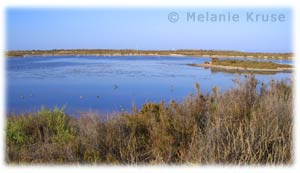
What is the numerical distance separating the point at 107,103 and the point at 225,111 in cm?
594

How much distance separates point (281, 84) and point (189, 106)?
5.60 ft

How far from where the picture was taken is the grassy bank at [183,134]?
4586mm

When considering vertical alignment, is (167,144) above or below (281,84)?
below

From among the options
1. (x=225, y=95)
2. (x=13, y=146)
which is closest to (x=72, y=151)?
(x=13, y=146)

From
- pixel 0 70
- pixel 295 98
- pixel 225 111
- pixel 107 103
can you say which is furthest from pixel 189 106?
pixel 107 103

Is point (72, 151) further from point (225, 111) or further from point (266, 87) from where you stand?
point (266, 87)

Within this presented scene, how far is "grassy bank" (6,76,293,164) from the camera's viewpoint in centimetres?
459

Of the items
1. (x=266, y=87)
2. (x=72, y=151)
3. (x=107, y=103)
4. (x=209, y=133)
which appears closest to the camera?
(x=209, y=133)

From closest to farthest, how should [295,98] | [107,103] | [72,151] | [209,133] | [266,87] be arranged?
[209,133], [72,151], [295,98], [266,87], [107,103]

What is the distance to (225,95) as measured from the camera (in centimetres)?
578

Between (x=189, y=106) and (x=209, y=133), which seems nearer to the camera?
(x=209, y=133)

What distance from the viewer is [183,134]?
5195mm

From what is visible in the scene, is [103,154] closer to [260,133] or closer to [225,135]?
[225,135]

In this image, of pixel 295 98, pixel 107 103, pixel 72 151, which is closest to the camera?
pixel 72 151
